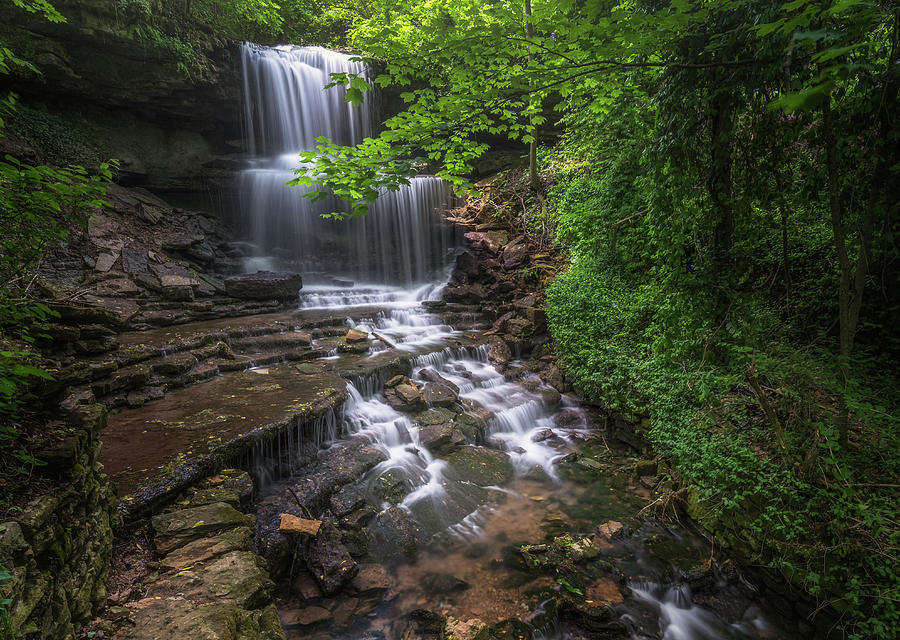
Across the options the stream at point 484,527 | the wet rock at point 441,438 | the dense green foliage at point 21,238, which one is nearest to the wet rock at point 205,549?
the stream at point 484,527

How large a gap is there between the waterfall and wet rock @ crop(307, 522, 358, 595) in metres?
11.4

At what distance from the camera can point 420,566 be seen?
4078mm

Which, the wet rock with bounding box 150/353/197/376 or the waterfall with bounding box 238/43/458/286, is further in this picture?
the waterfall with bounding box 238/43/458/286

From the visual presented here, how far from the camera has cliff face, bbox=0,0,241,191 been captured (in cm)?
944

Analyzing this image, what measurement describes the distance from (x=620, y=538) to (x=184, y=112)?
16288mm

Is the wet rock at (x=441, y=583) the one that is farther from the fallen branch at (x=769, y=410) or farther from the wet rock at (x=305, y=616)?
the fallen branch at (x=769, y=410)

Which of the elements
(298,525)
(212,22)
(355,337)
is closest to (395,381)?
(355,337)

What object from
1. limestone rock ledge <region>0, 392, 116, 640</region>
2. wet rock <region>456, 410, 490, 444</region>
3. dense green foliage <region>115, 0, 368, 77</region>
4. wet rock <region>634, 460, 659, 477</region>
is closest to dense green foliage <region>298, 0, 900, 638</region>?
wet rock <region>634, 460, 659, 477</region>

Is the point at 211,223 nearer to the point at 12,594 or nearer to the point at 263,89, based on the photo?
the point at 263,89

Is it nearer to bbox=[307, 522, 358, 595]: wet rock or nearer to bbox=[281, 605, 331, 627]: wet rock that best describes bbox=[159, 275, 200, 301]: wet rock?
bbox=[307, 522, 358, 595]: wet rock

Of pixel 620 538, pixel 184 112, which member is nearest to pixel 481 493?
pixel 620 538

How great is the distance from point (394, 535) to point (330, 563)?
0.85 m

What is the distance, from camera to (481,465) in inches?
228

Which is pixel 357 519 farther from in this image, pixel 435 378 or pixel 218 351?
pixel 218 351
